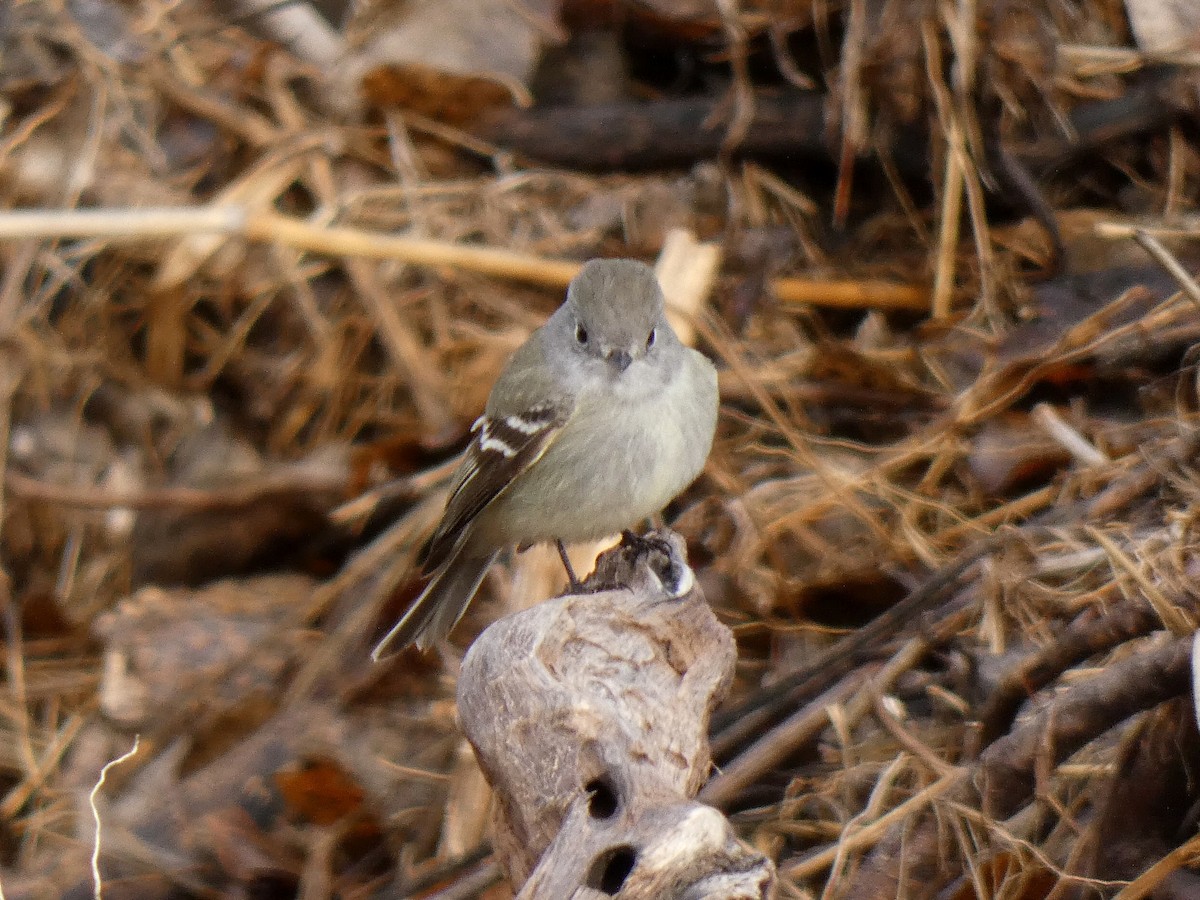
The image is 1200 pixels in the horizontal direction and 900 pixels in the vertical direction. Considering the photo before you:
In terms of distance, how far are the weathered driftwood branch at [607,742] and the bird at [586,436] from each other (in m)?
0.75

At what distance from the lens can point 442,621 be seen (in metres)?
3.89

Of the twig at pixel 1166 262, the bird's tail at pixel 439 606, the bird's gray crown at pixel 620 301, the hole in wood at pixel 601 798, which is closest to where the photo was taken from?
the hole in wood at pixel 601 798

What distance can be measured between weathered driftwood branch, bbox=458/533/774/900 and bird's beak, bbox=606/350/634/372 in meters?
0.85

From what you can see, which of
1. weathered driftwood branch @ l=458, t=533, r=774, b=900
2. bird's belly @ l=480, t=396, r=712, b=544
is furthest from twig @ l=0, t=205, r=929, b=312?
weathered driftwood branch @ l=458, t=533, r=774, b=900

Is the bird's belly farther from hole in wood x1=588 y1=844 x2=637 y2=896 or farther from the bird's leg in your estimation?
hole in wood x1=588 y1=844 x2=637 y2=896

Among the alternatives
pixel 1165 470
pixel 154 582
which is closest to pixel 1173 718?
pixel 1165 470

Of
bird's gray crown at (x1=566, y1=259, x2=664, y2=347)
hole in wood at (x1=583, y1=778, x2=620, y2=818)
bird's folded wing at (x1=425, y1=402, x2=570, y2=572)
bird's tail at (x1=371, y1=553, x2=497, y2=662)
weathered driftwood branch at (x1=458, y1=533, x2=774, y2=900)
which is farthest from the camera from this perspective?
bird's tail at (x1=371, y1=553, x2=497, y2=662)

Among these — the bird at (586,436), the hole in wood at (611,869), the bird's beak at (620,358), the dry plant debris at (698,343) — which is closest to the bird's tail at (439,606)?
the bird at (586,436)

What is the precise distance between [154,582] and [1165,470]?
3475 mm

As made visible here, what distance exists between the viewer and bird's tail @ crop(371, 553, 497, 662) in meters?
3.84

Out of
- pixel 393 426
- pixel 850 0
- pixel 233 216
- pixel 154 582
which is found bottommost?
pixel 154 582

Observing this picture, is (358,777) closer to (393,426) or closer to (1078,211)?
(393,426)

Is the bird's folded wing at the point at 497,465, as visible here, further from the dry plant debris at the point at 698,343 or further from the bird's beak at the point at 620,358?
the dry plant debris at the point at 698,343

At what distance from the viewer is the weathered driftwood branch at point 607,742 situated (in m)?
2.03
